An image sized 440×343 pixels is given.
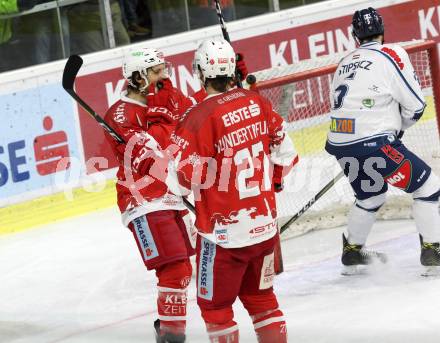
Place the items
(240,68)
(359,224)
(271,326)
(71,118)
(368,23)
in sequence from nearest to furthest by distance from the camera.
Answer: (271,326) → (240,68) → (368,23) → (359,224) → (71,118)

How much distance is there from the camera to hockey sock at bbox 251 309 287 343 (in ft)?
12.2

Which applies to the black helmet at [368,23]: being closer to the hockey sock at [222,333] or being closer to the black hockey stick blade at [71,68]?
the black hockey stick blade at [71,68]

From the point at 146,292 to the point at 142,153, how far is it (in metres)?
1.27

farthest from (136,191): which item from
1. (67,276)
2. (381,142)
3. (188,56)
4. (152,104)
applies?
(188,56)

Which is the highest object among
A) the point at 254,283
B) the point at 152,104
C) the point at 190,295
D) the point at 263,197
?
the point at 152,104

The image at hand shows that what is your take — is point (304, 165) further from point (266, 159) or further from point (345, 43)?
point (266, 159)

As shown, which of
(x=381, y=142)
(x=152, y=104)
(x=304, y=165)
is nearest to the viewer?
(x=152, y=104)

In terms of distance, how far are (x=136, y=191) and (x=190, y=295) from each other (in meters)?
1.04

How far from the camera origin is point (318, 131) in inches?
247

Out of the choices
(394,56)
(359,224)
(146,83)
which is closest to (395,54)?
(394,56)

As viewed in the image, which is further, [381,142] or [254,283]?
[381,142]

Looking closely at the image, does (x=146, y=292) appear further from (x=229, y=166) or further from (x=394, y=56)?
(x=229, y=166)

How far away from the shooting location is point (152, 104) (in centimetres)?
424

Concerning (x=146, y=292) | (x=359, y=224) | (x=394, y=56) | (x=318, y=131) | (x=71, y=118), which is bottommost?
(x=146, y=292)
